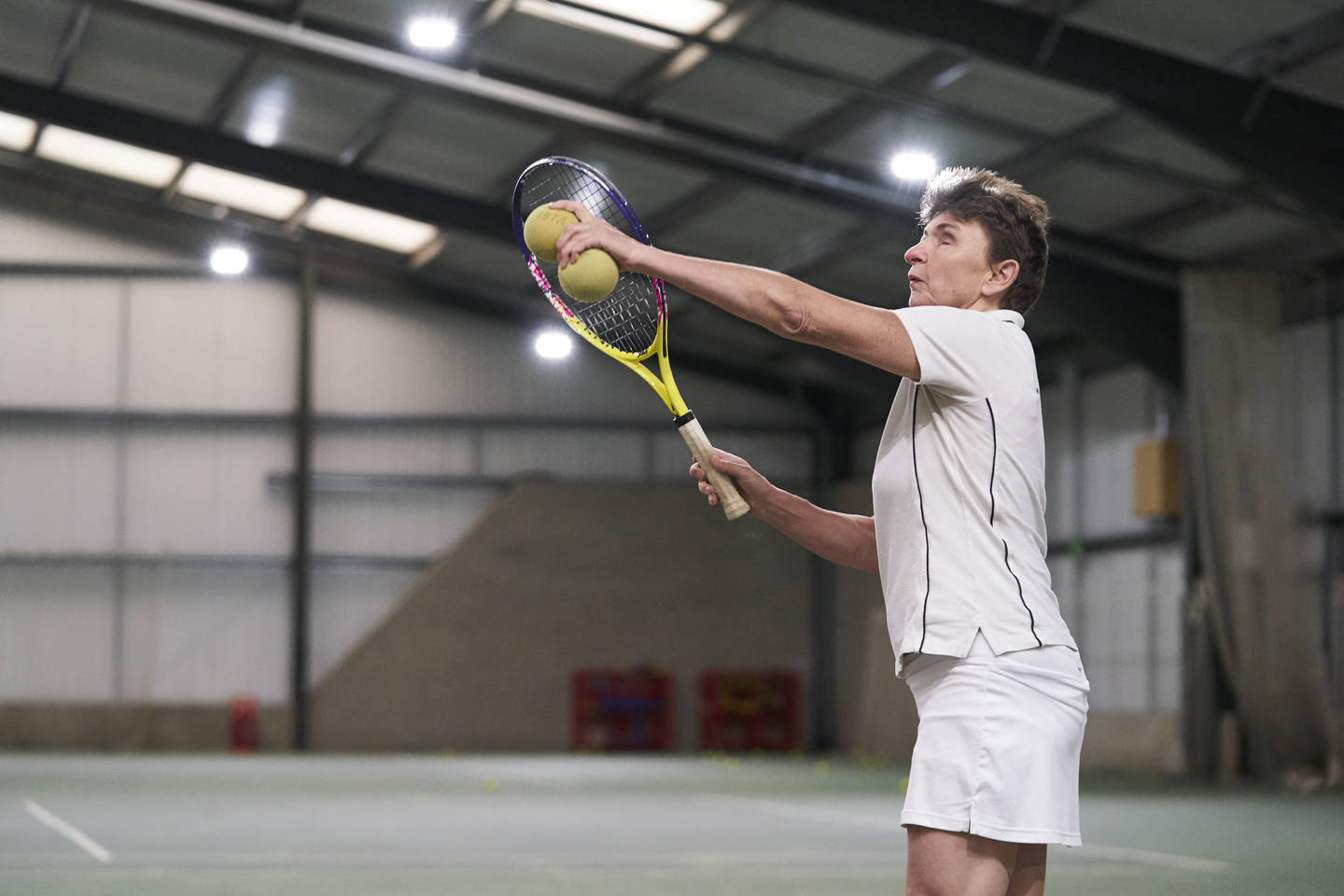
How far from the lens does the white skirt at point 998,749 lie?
2.64 meters

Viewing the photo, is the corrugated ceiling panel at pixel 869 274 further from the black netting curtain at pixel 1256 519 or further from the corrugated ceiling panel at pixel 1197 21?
the corrugated ceiling panel at pixel 1197 21

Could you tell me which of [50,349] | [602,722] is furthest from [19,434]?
[602,722]

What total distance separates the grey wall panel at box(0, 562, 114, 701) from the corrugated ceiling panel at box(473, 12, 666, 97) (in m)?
13.2

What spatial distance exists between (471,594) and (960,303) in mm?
25331

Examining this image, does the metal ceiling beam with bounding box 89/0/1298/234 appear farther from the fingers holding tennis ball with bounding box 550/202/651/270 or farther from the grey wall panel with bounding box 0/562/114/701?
the fingers holding tennis ball with bounding box 550/202/651/270

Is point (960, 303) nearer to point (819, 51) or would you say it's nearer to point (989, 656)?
point (989, 656)

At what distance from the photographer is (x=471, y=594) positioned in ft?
91.2

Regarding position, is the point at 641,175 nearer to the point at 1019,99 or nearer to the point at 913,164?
the point at 913,164

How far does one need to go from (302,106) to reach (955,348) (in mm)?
19591

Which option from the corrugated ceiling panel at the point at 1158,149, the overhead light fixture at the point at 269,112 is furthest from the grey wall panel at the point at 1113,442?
the overhead light fixture at the point at 269,112

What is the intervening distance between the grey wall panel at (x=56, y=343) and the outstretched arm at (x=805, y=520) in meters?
25.9

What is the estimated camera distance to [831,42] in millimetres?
14820

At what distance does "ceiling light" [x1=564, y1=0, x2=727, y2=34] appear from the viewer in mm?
15109

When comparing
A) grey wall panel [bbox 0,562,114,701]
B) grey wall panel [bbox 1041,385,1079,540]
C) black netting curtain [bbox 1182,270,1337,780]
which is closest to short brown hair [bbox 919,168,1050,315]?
black netting curtain [bbox 1182,270,1337,780]
